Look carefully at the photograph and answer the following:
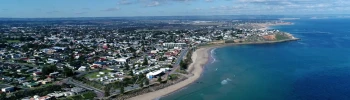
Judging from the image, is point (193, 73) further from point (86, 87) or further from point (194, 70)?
point (86, 87)

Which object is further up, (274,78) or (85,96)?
(85,96)

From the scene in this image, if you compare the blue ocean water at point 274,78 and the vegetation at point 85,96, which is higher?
the vegetation at point 85,96

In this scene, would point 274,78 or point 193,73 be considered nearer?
point 274,78

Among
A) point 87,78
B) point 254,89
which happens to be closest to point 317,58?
point 254,89

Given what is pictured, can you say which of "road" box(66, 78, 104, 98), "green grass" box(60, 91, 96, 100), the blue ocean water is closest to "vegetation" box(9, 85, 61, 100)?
"road" box(66, 78, 104, 98)

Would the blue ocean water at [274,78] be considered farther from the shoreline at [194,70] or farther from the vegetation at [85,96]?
the vegetation at [85,96]

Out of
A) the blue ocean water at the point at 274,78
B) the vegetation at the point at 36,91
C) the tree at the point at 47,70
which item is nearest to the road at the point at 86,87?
the vegetation at the point at 36,91

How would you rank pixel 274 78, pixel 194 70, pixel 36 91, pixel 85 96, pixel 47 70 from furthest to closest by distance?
pixel 194 70, pixel 47 70, pixel 274 78, pixel 36 91, pixel 85 96

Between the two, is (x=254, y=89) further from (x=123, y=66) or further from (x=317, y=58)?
(x=317, y=58)

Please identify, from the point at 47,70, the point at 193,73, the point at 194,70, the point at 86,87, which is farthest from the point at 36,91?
the point at 194,70
